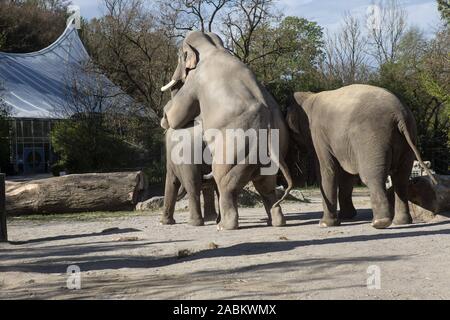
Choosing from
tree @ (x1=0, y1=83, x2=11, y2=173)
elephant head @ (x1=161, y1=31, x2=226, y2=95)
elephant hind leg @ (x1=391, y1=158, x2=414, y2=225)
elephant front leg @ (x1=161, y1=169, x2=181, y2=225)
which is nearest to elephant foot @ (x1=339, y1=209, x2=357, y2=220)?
elephant hind leg @ (x1=391, y1=158, x2=414, y2=225)

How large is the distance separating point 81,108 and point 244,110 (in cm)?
2229

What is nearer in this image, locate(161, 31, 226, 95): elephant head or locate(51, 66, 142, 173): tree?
locate(161, 31, 226, 95): elephant head

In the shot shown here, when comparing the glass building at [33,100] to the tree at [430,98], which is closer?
the tree at [430,98]

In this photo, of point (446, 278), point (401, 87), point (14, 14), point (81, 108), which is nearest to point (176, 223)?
point (446, 278)

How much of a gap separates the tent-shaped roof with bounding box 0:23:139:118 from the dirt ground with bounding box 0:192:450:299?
21.9m

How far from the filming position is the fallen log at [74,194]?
16.7m

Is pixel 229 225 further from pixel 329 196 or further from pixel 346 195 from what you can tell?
pixel 346 195

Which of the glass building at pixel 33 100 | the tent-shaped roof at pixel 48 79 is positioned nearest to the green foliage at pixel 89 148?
the tent-shaped roof at pixel 48 79

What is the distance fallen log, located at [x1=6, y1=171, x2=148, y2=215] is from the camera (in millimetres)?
16734

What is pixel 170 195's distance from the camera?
41.3 ft

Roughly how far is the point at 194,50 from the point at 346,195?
13.1 feet

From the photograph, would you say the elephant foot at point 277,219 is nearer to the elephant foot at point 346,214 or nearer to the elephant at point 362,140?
the elephant at point 362,140

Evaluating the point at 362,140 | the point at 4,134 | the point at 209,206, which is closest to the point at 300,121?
the point at 362,140

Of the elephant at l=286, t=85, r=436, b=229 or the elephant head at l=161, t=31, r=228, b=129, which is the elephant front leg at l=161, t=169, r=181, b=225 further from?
the elephant at l=286, t=85, r=436, b=229
